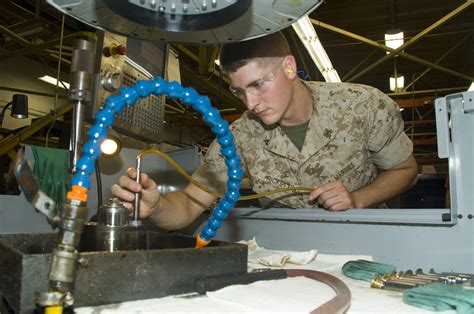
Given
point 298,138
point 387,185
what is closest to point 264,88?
point 298,138

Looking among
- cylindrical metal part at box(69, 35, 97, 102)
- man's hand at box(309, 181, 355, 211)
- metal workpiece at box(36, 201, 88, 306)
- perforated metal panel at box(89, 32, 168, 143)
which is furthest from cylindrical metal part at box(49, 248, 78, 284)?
man's hand at box(309, 181, 355, 211)

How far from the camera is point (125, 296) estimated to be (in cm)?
52

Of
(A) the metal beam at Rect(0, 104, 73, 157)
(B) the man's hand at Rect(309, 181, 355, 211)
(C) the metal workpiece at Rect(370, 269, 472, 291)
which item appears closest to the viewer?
(C) the metal workpiece at Rect(370, 269, 472, 291)

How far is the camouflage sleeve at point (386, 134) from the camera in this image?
1421mm

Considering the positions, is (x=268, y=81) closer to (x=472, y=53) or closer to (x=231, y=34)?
(x=231, y=34)

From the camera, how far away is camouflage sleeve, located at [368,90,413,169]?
4.66 ft

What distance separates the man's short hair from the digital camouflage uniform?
29cm

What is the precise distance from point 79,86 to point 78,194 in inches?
18.8

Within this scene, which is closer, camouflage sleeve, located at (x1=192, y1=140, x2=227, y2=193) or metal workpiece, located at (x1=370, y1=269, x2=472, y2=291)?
metal workpiece, located at (x1=370, y1=269, x2=472, y2=291)

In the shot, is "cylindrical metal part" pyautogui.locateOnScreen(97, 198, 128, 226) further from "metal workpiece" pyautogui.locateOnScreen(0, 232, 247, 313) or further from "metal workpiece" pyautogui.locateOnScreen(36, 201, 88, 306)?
"metal workpiece" pyautogui.locateOnScreen(36, 201, 88, 306)

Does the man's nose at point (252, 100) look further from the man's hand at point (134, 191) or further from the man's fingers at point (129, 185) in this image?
the man's fingers at point (129, 185)

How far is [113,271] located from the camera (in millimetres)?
511

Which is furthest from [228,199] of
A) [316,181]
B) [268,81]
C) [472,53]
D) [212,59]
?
A: [472,53]

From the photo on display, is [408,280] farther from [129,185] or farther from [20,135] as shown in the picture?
[20,135]
